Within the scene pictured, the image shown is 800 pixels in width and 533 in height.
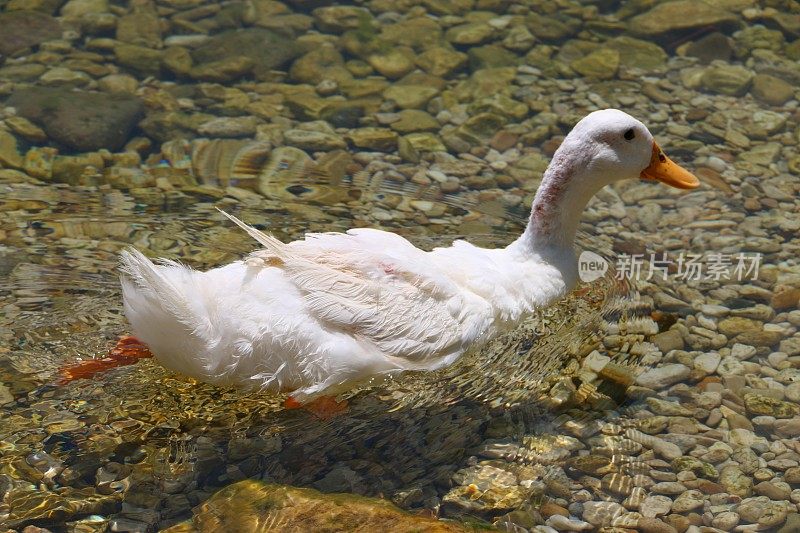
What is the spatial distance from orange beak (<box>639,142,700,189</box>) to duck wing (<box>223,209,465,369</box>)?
1.32m

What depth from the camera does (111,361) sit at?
13.4 feet

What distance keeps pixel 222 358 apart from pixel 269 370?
200 mm

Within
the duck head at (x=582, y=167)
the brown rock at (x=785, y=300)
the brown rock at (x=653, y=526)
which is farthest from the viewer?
the brown rock at (x=785, y=300)

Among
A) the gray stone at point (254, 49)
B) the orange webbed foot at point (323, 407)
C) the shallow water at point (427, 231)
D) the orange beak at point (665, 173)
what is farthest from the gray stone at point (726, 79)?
the orange webbed foot at point (323, 407)

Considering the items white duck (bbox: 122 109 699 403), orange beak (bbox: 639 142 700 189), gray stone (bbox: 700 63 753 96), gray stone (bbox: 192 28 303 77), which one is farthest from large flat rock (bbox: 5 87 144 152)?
gray stone (bbox: 700 63 753 96)

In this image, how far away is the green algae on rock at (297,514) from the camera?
3.34 m

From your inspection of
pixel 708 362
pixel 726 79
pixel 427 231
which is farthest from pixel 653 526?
pixel 726 79

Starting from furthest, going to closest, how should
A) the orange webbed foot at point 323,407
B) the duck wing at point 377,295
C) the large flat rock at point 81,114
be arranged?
the large flat rock at point 81,114 < the orange webbed foot at point 323,407 < the duck wing at point 377,295

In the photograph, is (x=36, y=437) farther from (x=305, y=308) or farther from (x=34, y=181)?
(x=34, y=181)

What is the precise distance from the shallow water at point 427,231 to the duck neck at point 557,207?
44 centimetres

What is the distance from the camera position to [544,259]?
176 inches

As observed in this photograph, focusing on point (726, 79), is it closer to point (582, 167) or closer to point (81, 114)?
point (582, 167)

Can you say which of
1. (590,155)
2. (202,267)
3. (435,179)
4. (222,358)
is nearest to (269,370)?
(222,358)

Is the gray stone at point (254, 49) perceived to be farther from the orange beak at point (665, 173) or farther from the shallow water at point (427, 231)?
the orange beak at point (665, 173)
